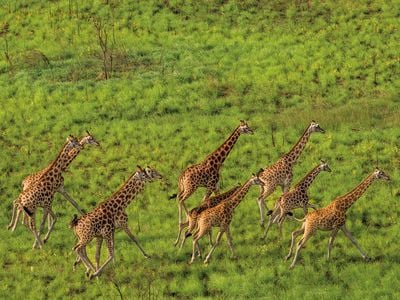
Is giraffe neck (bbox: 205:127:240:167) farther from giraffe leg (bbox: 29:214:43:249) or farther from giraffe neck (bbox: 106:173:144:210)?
giraffe leg (bbox: 29:214:43:249)

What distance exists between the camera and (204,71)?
121 feet

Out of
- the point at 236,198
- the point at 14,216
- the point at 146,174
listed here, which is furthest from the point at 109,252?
the point at 14,216

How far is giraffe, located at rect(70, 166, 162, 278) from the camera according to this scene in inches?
814

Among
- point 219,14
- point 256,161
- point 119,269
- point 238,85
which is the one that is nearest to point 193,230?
point 119,269

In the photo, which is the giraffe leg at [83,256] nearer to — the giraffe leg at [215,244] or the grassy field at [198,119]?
the grassy field at [198,119]

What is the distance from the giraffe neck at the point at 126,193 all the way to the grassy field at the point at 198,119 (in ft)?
5.37

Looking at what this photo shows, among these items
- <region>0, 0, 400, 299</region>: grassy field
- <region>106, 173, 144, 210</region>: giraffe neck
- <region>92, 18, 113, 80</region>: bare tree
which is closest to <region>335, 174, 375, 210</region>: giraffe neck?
<region>0, 0, 400, 299</region>: grassy field

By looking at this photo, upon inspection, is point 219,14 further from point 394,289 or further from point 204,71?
point 394,289

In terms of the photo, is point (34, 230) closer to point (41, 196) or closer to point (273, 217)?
point (41, 196)

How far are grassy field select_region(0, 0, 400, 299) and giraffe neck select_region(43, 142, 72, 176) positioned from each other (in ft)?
6.16

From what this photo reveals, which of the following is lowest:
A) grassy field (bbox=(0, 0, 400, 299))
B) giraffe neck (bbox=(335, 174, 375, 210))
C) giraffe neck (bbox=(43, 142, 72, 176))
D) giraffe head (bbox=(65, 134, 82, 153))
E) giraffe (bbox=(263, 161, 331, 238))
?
grassy field (bbox=(0, 0, 400, 299))

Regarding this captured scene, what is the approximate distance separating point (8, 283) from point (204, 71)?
1777cm

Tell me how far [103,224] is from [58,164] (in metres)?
3.60

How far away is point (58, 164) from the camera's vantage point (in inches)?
936
